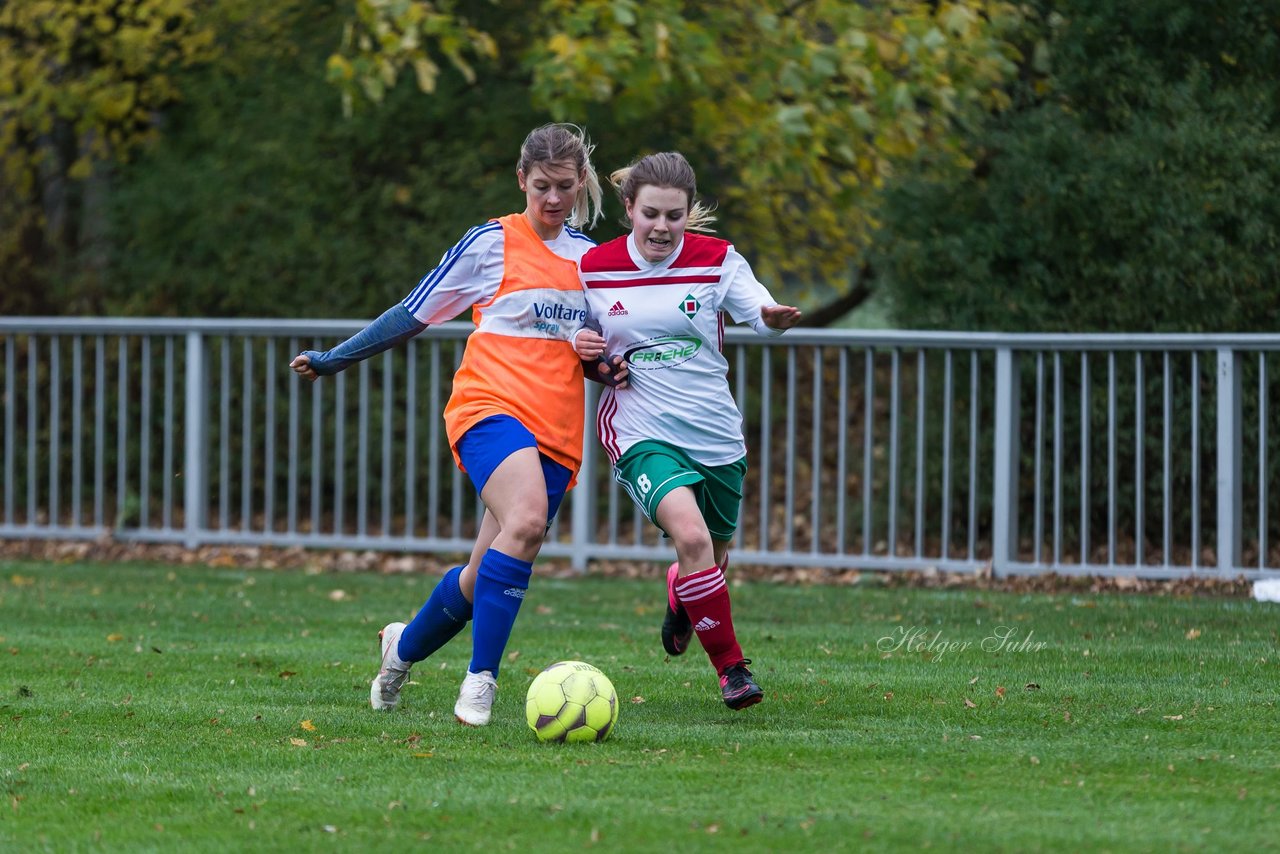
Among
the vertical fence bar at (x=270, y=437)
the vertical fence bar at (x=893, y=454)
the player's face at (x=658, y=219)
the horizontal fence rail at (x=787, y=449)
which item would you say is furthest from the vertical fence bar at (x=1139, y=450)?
the vertical fence bar at (x=270, y=437)

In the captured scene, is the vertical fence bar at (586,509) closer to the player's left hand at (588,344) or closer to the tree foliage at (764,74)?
the tree foliage at (764,74)

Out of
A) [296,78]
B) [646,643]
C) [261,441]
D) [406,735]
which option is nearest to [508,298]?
[406,735]

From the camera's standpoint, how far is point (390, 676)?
225 inches

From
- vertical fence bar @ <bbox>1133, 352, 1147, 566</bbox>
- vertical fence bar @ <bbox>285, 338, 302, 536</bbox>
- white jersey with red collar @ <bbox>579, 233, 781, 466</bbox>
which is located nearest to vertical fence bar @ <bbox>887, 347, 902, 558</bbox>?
vertical fence bar @ <bbox>1133, 352, 1147, 566</bbox>

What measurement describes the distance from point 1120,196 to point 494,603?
6003mm

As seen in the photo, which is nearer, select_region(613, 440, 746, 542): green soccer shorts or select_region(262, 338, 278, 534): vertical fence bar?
select_region(613, 440, 746, 542): green soccer shorts

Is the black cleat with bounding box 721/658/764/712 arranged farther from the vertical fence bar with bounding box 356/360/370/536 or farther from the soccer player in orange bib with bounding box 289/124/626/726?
the vertical fence bar with bounding box 356/360/370/536

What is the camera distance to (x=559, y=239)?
18.7 ft

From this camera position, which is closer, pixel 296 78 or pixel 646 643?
pixel 646 643

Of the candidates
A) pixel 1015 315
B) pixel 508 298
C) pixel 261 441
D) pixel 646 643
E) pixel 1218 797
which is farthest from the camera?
pixel 261 441

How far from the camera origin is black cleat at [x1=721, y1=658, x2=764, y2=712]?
5395mm

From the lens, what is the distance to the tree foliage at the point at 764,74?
34.1 feet

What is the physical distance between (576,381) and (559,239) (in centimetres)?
49

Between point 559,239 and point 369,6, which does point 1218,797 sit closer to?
point 559,239
